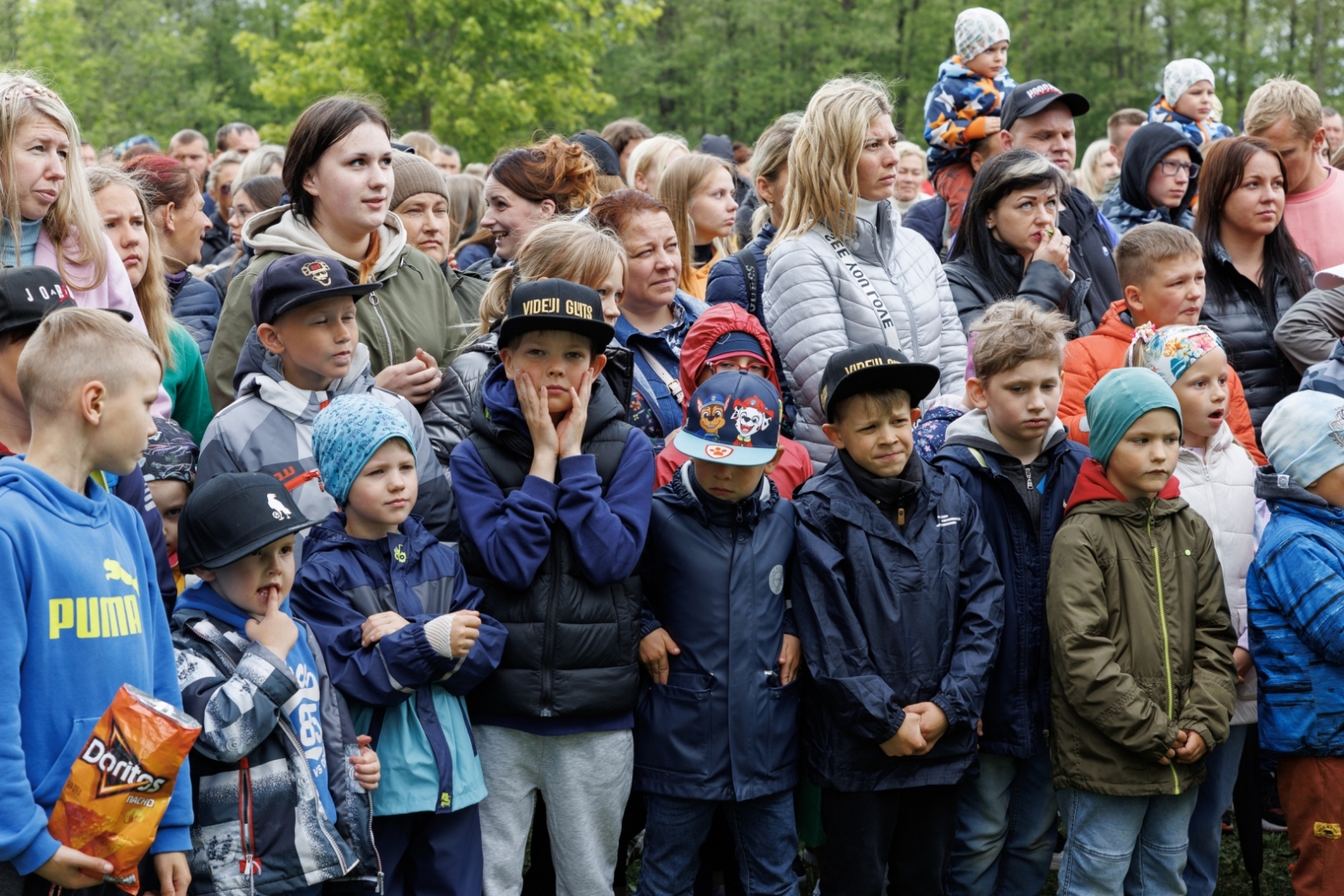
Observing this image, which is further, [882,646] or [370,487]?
[882,646]

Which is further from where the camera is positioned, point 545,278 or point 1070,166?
point 1070,166

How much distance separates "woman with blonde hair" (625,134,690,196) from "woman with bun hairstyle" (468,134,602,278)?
5.27ft

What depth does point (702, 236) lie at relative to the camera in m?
6.92

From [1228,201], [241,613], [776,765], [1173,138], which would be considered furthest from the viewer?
[1173,138]

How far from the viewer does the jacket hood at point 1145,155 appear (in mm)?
6652

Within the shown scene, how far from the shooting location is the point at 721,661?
3934 mm

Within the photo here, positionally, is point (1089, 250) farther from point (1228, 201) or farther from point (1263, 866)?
point (1263, 866)

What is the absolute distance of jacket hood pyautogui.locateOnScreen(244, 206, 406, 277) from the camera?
443 centimetres

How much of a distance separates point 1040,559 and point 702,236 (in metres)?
3.21

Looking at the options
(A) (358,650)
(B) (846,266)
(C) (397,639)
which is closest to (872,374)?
(B) (846,266)

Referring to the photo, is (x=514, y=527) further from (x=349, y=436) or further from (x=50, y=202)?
(x=50, y=202)

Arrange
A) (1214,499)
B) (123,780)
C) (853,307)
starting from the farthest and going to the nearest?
1. (853,307)
2. (1214,499)
3. (123,780)

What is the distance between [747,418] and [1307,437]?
2.07m

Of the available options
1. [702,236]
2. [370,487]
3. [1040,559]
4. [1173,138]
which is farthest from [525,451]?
[1173,138]
